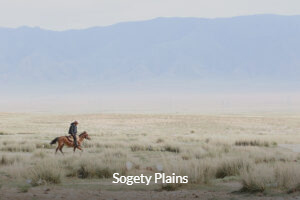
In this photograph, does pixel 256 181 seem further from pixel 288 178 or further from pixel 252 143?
pixel 252 143

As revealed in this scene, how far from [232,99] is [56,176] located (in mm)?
155997

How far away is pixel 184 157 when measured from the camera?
819 inches

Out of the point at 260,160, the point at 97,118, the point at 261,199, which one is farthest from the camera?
the point at 97,118

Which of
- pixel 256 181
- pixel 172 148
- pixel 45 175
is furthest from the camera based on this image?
pixel 172 148

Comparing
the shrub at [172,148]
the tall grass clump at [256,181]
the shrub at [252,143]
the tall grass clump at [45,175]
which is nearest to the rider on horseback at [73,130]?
the tall grass clump at [45,175]

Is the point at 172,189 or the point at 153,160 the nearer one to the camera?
the point at 172,189

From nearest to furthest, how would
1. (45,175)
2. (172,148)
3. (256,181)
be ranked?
1. (256,181)
2. (45,175)
3. (172,148)

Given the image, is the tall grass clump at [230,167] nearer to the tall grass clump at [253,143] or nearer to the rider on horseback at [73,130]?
the rider on horseback at [73,130]

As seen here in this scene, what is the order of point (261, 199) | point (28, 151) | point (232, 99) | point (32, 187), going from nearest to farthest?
1. point (261, 199)
2. point (32, 187)
3. point (28, 151)
4. point (232, 99)

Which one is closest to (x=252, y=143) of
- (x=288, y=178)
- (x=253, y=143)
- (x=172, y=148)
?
(x=253, y=143)

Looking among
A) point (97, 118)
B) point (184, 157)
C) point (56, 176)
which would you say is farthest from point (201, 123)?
point (56, 176)

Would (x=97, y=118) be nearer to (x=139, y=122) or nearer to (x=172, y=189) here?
(x=139, y=122)

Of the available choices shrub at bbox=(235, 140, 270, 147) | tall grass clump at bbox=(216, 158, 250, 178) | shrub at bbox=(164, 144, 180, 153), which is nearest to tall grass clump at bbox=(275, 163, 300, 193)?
tall grass clump at bbox=(216, 158, 250, 178)

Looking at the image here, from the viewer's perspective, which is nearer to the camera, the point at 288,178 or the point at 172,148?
the point at 288,178
